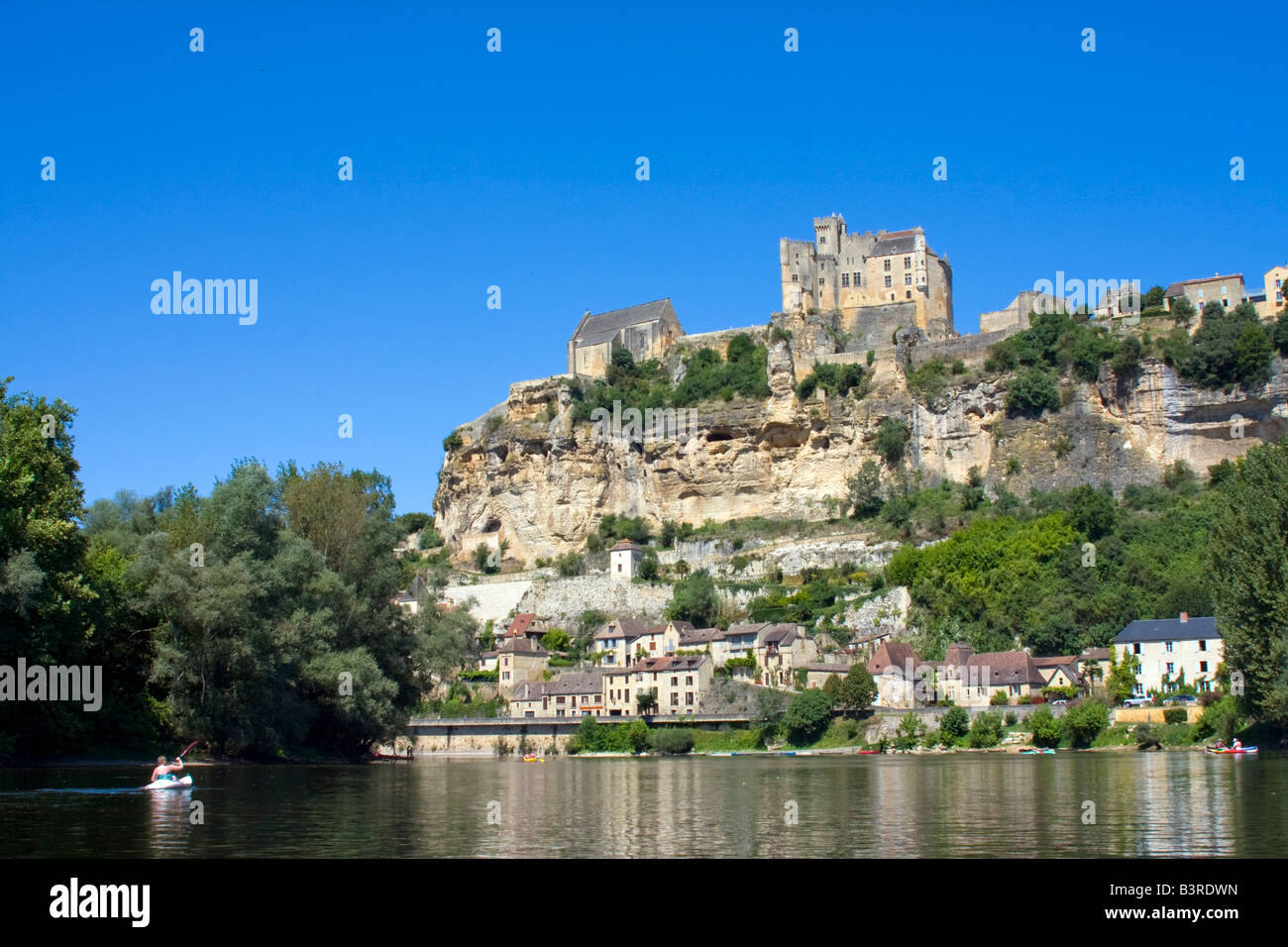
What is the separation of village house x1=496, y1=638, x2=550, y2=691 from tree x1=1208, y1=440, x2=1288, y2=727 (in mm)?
40605

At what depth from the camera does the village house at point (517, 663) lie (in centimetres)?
7219

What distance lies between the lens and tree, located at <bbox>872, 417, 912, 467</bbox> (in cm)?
8181

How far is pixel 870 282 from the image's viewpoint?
91.6m

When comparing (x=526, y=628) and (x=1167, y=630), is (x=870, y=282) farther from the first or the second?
(x=1167, y=630)

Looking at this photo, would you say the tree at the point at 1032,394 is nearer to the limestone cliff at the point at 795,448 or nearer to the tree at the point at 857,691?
the limestone cliff at the point at 795,448

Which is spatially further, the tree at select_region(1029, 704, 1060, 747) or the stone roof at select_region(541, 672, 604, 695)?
the stone roof at select_region(541, 672, 604, 695)

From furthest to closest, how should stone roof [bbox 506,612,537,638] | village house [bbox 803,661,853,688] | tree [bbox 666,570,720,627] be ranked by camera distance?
1. stone roof [bbox 506,612,537,638]
2. tree [bbox 666,570,720,627]
3. village house [bbox 803,661,853,688]

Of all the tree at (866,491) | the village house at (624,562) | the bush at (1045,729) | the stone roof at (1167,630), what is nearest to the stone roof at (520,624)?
the village house at (624,562)

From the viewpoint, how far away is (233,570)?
115 ft

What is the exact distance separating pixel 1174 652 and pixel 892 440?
94.5 feet

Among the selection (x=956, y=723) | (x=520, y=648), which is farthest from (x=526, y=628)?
(x=956, y=723)

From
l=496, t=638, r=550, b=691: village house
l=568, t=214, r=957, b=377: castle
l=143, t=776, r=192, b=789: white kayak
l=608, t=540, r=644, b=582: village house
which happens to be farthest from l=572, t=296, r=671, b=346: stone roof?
l=143, t=776, r=192, b=789: white kayak

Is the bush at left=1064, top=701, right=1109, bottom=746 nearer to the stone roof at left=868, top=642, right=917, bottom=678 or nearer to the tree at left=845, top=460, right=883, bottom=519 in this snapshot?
the stone roof at left=868, top=642, right=917, bottom=678
